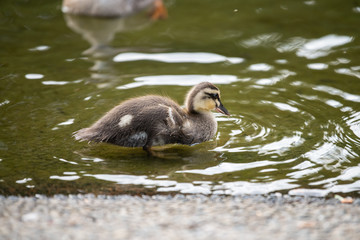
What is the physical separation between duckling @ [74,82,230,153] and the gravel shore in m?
1.08

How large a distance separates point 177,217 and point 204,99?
2.08 m

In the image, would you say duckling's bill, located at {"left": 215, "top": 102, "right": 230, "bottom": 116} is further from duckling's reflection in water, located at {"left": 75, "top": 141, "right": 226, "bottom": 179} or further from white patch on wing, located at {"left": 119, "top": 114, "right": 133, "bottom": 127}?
white patch on wing, located at {"left": 119, "top": 114, "right": 133, "bottom": 127}

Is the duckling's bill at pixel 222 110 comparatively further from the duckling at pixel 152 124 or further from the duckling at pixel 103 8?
the duckling at pixel 103 8

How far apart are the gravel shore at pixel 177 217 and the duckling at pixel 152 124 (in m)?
1.08

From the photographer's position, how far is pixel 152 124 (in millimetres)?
5723

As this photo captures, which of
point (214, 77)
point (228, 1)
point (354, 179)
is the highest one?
point (228, 1)

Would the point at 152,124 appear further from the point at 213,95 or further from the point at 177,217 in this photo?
the point at 177,217

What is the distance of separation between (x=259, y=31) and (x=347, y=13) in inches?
67.9

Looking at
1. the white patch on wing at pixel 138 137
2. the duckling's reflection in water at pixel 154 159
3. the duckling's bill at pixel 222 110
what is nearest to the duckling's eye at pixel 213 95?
the duckling's bill at pixel 222 110

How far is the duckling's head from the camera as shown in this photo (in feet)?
20.0

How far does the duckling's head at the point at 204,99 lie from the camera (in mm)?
6090

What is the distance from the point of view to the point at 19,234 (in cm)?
395

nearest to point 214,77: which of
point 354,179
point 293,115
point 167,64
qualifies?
point 167,64

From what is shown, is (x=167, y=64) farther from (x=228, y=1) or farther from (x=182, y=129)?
(x=228, y=1)
